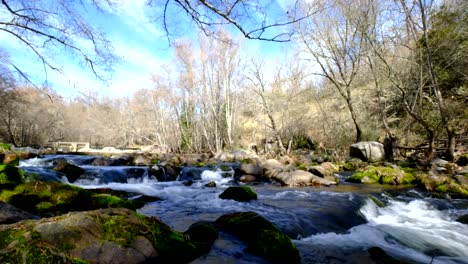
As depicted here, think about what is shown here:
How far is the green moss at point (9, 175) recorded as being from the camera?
5.44 m

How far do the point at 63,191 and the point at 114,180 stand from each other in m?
5.56

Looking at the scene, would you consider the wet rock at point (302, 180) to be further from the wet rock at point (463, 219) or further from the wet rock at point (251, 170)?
the wet rock at point (463, 219)

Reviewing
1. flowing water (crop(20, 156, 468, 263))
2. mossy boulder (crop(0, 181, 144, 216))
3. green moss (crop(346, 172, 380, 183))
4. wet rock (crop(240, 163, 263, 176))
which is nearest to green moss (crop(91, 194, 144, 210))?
mossy boulder (crop(0, 181, 144, 216))

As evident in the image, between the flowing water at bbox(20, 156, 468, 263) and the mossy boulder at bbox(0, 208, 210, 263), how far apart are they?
0.45 metres

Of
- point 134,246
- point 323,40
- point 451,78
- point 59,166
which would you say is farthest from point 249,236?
point 451,78

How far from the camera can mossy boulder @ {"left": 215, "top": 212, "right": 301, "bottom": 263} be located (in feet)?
11.1

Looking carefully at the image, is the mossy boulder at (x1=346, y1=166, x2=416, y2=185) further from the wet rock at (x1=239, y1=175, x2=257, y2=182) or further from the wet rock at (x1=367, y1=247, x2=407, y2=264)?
the wet rock at (x1=367, y1=247, x2=407, y2=264)

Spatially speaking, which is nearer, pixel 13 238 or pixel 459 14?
pixel 13 238

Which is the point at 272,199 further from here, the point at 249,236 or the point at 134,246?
the point at 134,246

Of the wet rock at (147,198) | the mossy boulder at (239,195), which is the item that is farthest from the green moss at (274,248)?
the wet rock at (147,198)

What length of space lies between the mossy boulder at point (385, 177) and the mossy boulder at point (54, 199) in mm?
7787

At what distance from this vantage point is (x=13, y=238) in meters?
2.29

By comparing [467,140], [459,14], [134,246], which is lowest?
[134,246]

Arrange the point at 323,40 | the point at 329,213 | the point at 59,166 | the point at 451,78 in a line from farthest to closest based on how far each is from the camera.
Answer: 1. the point at 323,40
2. the point at 451,78
3. the point at 59,166
4. the point at 329,213
